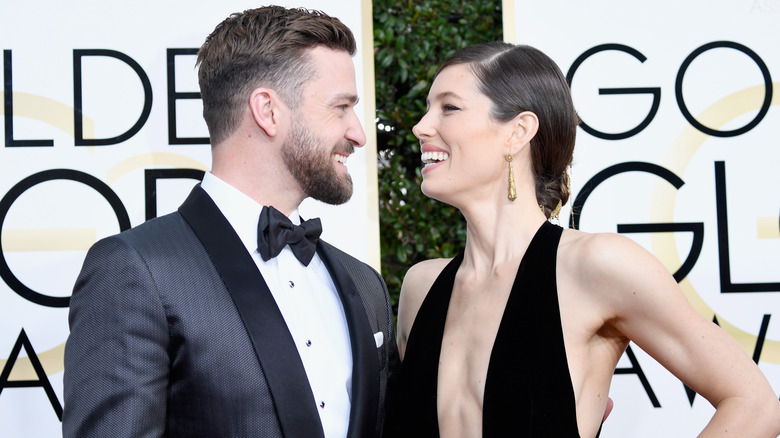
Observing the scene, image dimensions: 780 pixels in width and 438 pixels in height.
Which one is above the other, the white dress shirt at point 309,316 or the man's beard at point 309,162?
the man's beard at point 309,162

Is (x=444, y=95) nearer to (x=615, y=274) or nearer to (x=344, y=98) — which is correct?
(x=344, y=98)

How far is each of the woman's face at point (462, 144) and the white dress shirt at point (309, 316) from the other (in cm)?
45

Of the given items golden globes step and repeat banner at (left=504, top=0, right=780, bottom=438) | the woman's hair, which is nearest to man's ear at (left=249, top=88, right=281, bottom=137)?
the woman's hair

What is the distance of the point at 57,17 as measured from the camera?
276 centimetres

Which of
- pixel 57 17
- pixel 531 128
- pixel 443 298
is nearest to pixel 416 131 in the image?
pixel 531 128

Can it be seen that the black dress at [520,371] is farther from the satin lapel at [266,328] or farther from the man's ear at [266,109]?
the man's ear at [266,109]

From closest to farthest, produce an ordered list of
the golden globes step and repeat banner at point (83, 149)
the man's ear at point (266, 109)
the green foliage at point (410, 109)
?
the man's ear at point (266, 109) → the golden globes step and repeat banner at point (83, 149) → the green foliage at point (410, 109)

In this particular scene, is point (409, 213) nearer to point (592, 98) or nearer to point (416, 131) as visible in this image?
point (592, 98)

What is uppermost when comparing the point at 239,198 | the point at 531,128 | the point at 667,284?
the point at 531,128

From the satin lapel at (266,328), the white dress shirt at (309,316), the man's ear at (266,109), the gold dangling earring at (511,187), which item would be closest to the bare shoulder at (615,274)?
the gold dangling earring at (511,187)

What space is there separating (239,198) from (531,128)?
31.0 inches

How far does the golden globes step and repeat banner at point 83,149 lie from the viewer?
2.67m

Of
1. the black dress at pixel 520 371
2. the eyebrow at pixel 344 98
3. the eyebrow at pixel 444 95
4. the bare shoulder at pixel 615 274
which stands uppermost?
the eyebrow at pixel 444 95

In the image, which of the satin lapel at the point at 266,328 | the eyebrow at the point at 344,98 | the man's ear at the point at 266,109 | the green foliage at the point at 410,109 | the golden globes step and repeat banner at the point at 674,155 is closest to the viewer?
the satin lapel at the point at 266,328
